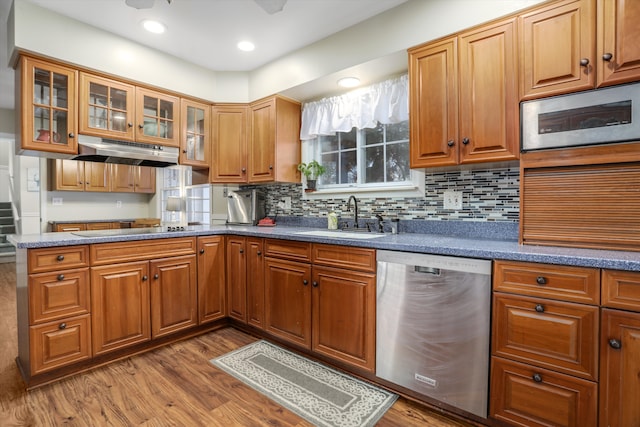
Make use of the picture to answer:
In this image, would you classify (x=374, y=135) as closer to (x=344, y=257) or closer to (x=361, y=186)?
(x=361, y=186)

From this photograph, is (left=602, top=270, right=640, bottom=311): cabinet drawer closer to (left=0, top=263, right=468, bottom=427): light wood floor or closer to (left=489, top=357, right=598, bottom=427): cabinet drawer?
(left=489, top=357, right=598, bottom=427): cabinet drawer

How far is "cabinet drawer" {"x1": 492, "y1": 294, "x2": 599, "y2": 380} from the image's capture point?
4.17ft

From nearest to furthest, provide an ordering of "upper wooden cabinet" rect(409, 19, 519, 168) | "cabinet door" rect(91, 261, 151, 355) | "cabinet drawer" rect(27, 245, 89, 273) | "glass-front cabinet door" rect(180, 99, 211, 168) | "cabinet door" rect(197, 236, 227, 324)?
"upper wooden cabinet" rect(409, 19, 519, 168)
"cabinet drawer" rect(27, 245, 89, 273)
"cabinet door" rect(91, 261, 151, 355)
"cabinet door" rect(197, 236, 227, 324)
"glass-front cabinet door" rect(180, 99, 211, 168)

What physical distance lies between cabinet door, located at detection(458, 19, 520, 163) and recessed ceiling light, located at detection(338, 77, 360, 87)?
0.94 m

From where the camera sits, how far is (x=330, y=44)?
99.0 inches

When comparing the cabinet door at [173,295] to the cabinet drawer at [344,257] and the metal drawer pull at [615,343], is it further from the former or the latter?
the metal drawer pull at [615,343]

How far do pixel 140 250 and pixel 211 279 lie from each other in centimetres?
66

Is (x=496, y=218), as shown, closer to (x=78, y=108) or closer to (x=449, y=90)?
(x=449, y=90)

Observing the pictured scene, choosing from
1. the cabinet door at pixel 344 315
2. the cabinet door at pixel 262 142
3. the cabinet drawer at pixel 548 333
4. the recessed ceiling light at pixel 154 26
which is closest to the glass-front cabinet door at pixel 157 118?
the recessed ceiling light at pixel 154 26

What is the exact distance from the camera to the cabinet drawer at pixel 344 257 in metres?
1.90

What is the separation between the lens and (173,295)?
251 centimetres

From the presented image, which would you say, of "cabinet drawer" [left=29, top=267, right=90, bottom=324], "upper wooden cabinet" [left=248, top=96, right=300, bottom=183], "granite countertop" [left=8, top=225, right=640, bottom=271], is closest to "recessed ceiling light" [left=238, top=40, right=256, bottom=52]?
"upper wooden cabinet" [left=248, top=96, right=300, bottom=183]

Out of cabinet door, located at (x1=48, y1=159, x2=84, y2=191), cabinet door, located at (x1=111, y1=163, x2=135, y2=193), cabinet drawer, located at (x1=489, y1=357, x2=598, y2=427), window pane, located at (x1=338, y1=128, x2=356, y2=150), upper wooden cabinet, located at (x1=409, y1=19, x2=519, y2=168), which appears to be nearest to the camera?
cabinet drawer, located at (x1=489, y1=357, x2=598, y2=427)

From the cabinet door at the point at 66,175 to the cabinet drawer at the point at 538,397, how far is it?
5.88 m
